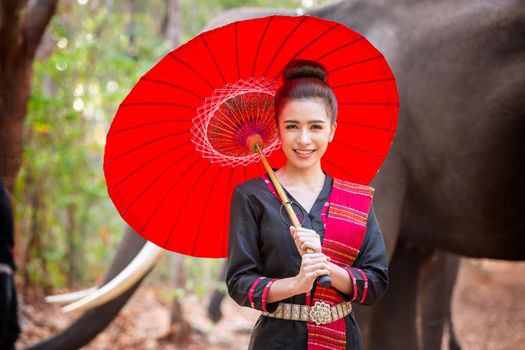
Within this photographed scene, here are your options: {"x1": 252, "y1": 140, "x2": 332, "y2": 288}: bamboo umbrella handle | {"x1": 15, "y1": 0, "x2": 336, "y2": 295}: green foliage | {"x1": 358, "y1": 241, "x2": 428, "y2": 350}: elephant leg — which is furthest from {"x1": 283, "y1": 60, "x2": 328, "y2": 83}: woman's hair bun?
{"x1": 15, "y1": 0, "x2": 336, "y2": 295}: green foliage

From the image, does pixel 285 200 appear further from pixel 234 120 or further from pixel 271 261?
pixel 234 120

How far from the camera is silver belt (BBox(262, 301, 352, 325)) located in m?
1.81

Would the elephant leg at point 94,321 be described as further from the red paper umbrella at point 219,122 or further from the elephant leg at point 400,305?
the elephant leg at point 400,305

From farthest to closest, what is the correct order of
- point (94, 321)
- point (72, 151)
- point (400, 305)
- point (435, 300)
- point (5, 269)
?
1. point (72, 151)
2. point (435, 300)
3. point (400, 305)
4. point (94, 321)
5. point (5, 269)

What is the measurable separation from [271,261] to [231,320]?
18.6ft

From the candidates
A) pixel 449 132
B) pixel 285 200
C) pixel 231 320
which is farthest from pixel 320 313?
Answer: pixel 231 320

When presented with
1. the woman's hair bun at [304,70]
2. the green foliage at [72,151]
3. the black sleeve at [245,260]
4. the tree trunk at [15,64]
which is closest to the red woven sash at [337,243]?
the black sleeve at [245,260]

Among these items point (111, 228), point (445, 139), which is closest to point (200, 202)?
point (445, 139)

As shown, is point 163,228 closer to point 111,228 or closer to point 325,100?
point 325,100

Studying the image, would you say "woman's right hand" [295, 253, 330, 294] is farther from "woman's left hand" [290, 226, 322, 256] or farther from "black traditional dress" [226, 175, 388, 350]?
"black traditional dress" [226, 175, 388, 350]

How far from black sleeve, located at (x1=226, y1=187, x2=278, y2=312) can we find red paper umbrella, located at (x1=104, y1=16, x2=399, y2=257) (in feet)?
0.83

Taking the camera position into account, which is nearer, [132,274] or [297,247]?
[297,247]

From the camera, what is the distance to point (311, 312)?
181cm

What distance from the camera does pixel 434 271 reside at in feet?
17.3
